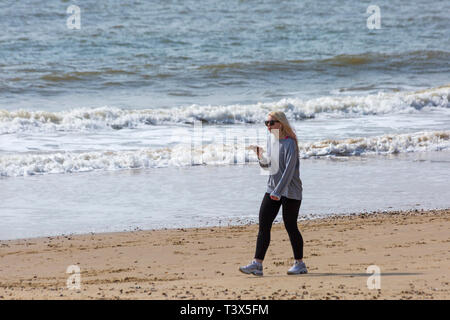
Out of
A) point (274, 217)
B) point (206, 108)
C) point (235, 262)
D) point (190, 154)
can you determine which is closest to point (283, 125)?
point (274, 217)

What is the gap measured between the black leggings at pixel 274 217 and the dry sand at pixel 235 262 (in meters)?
0.28

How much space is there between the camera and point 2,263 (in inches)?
308

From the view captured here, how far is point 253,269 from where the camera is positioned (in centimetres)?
691

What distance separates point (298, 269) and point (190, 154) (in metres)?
7.58

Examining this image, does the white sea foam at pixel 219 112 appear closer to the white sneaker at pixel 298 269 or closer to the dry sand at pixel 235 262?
the dry sand at pixel 235 262

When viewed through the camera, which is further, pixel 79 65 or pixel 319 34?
pixel 319 34

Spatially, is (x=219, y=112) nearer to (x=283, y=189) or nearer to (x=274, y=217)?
(x=274, y=217)

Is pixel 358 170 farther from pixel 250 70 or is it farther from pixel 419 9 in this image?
pixel 419 9

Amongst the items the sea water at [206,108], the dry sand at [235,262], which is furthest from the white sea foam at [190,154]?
the dry sand at [235,262]

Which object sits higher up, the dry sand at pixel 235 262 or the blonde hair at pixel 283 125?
the blonde hair at pixel 283 125

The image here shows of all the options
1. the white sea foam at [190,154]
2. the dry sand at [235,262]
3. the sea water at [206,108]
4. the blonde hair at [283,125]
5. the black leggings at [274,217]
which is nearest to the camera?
the dry sand at [235,262]

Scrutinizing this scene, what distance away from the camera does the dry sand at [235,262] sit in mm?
6137

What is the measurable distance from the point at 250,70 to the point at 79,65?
620cm
